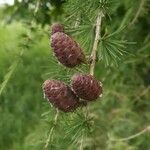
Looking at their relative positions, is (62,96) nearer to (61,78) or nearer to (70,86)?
(70,86)

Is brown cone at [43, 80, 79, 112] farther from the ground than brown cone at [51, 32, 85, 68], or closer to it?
closer to it

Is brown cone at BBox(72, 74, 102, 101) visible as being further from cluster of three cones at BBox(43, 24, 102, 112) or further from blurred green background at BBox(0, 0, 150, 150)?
blurred green background at BBox(0, 0, 150, 150)

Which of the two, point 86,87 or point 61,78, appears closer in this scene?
point 86,87

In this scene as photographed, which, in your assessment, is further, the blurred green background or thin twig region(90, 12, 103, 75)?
the blurred green background

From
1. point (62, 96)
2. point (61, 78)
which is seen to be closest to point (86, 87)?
point (62, 96)

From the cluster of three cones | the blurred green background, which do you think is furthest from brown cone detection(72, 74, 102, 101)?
the blurred green background

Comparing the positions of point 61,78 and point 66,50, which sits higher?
point 66,50
